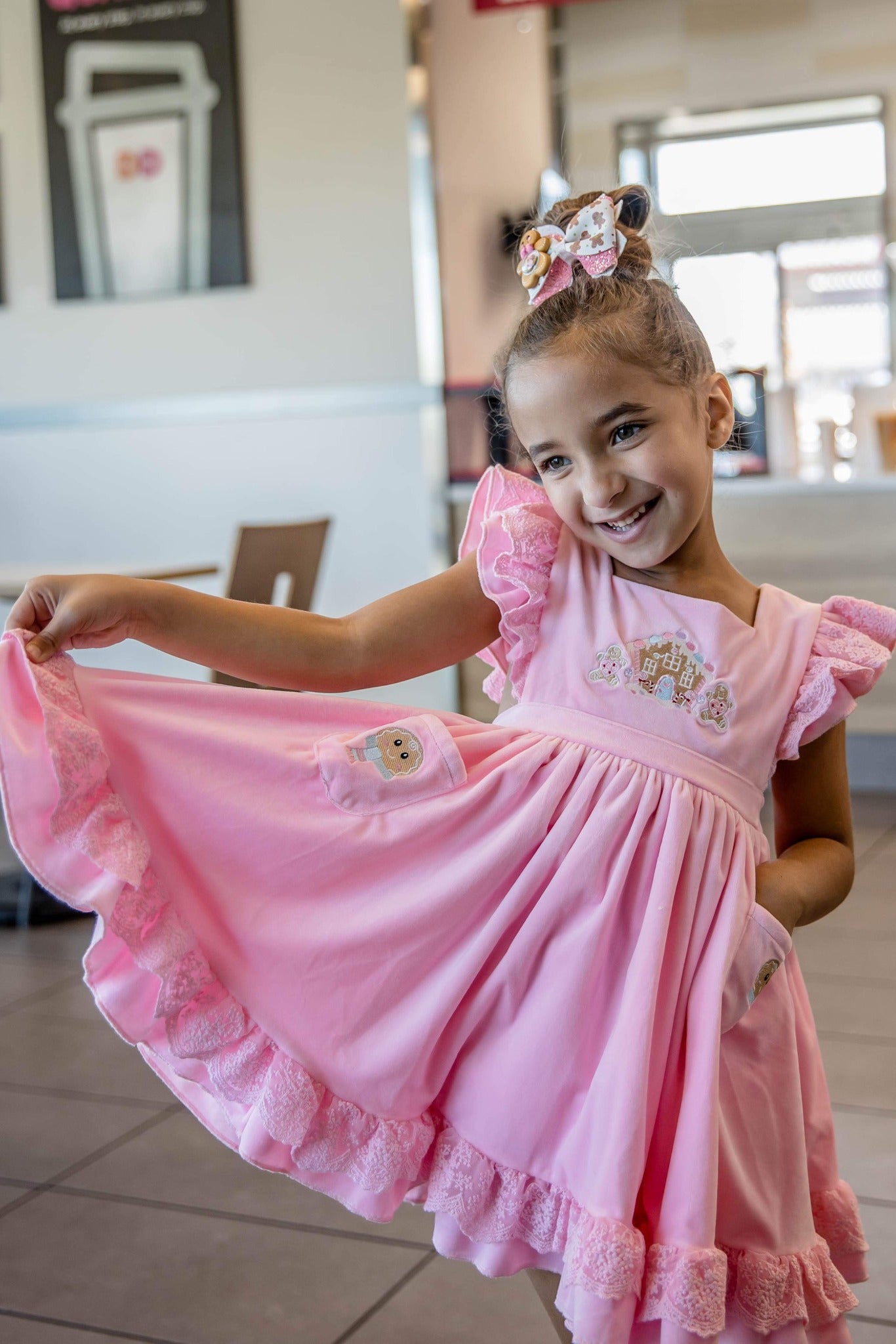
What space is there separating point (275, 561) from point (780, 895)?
2.04 m

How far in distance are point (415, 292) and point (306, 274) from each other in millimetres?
355

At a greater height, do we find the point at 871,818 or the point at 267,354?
the point at 267,354

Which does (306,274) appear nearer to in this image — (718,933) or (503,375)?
(503,375)

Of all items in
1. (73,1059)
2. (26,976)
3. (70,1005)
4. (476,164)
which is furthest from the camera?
(476,164)

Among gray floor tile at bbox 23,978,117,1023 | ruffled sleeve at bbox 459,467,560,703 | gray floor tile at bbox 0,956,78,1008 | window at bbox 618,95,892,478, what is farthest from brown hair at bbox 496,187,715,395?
window at bbox 618,95,892,478

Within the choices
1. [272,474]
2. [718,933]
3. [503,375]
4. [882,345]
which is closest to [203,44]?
[272,474]

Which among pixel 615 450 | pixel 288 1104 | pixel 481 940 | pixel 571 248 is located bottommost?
pixel 288 1104

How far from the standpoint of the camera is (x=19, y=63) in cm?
441

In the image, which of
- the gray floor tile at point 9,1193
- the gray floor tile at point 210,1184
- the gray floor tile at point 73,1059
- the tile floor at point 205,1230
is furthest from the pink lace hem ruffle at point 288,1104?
the gray floor tile at point 73,1059

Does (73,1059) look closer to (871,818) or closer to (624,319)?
(624,319)

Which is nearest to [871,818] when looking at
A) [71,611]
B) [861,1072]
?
[861,1072]

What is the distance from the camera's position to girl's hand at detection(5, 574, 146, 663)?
39.2 inches

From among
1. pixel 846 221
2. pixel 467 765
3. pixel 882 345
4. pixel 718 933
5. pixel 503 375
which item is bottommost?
pixel 718 933

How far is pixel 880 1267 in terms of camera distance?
1.58m
